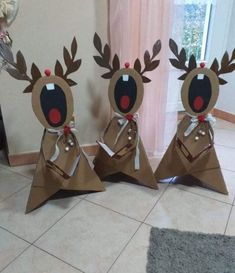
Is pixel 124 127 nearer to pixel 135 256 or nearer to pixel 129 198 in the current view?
pixel 129 198

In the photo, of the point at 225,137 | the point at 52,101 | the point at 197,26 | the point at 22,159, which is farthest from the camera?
the point at 197,26

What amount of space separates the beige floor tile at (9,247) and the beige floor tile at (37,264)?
0.03 m

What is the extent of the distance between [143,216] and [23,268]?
68 cm

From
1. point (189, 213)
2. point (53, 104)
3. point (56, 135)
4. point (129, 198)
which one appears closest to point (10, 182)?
point (56, 135)

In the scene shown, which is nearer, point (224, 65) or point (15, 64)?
point (15, 64)

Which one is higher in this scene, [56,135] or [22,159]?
[56,135]

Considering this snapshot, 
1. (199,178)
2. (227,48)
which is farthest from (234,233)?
(227,48)

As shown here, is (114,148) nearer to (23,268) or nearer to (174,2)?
(23,268)

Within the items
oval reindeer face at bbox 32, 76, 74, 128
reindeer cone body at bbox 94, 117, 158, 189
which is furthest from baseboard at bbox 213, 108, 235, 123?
oval reindeer face at bbox 32, 76, 74, 128

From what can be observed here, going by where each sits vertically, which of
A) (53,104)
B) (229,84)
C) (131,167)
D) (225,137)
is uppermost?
(53,104)

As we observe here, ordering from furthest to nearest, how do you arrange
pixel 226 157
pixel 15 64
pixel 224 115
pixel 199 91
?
Result: 1. pixel 224 115
2. pixel 226 157
3. pixel 199 91
4. pixel 15 64

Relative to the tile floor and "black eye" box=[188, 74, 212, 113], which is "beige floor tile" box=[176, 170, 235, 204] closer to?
the tile floor

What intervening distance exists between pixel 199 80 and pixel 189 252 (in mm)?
931

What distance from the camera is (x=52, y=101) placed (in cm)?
153
